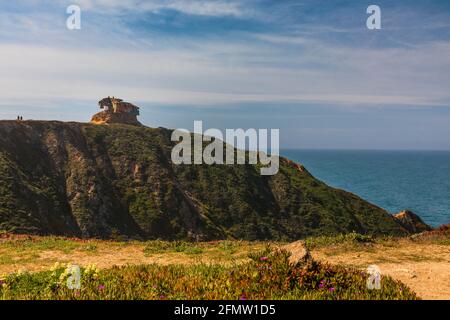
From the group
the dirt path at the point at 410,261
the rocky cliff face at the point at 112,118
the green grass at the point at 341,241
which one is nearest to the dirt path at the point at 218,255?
the dirt path at the point at 410,261

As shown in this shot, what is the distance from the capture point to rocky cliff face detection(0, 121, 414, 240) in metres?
58.0

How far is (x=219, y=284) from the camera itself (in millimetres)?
10672

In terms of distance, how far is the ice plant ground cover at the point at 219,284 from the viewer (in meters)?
9.88

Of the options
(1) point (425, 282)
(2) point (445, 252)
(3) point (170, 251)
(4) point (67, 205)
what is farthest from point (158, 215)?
(1) point (425, 282)

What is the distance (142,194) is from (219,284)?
191ft

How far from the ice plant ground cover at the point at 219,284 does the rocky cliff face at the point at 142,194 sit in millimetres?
40740

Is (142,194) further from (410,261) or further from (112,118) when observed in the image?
(410,261)

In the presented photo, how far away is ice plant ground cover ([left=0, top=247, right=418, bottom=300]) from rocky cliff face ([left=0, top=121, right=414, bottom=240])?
4074 cm

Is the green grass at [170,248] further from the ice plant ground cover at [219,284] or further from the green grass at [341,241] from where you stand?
the ice plant ground cover at [219,284]

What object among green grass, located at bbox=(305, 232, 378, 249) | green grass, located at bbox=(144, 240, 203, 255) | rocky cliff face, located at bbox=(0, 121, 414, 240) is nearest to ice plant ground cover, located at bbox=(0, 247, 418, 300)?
green grass, located at bbox=(144, 240, 203, 255)

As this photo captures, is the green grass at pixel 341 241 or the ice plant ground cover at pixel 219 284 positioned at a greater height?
the ice plant ground cover at pixel 219 284

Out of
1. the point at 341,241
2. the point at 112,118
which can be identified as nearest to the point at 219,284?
the point at 341,241

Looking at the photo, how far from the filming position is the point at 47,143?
236ft

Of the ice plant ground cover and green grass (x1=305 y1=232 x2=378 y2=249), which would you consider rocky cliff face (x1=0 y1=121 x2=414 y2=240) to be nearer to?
green grass (x1=305 y1=232 x2=378 y2=249)
